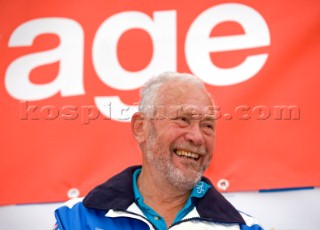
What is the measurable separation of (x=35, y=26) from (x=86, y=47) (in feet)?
0.93

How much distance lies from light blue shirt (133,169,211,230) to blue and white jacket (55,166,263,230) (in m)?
0.02

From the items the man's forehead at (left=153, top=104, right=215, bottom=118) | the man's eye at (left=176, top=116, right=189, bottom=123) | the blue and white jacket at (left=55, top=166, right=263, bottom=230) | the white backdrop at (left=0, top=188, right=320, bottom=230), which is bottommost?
the white backdrop at (left=0, top=188, right=320, bottom=230)

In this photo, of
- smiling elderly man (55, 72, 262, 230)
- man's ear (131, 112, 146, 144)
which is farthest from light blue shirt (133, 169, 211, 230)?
man's ear (131, 112, 146, 144)

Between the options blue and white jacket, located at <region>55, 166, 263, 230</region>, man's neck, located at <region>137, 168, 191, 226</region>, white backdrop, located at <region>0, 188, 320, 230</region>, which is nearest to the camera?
blue and white jacket, located at <region>55, 166, 263, 230</region>

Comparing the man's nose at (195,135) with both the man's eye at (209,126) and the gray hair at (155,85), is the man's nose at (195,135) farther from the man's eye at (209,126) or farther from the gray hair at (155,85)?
the gray hair at (155,85)

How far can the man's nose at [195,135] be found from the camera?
5.37ft

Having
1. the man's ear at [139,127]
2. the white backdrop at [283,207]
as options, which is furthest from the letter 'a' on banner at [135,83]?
the man's ear at [139,127]

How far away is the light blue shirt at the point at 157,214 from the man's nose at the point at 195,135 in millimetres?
192

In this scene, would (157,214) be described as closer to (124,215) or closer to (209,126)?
(124,215)

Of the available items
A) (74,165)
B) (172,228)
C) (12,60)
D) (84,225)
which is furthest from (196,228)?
(12,60)

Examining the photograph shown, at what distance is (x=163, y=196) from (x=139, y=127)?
29cm

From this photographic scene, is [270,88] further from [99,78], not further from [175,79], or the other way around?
[99,78]

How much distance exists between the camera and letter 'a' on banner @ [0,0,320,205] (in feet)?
6.46

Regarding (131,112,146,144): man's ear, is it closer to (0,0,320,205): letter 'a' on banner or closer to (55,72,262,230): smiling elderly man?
(55,72,262,230): smiling elderly man
